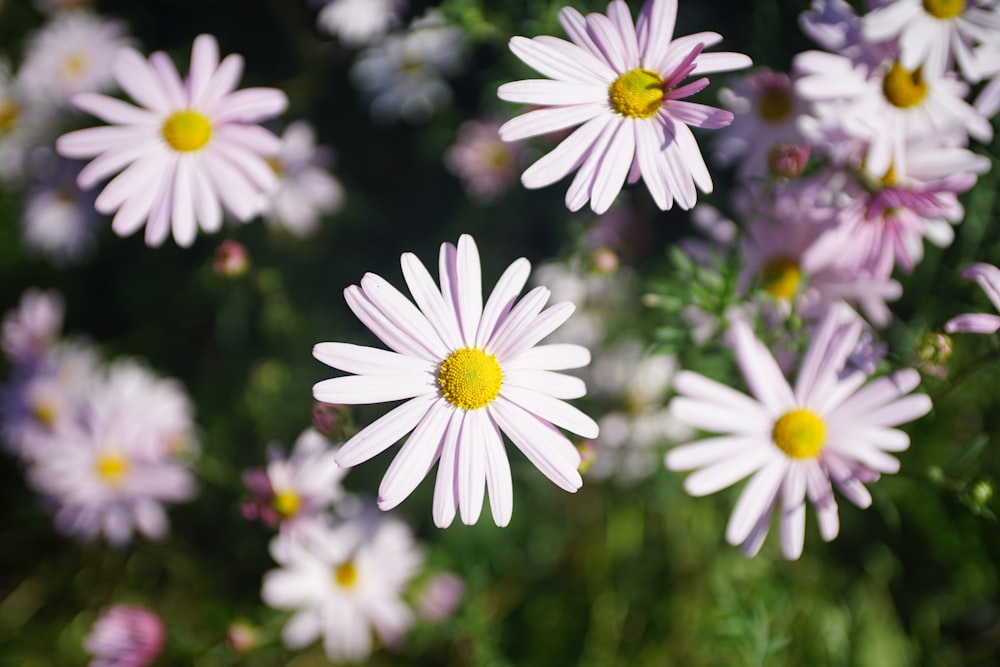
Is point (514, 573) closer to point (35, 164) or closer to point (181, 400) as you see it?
point (181, 400)

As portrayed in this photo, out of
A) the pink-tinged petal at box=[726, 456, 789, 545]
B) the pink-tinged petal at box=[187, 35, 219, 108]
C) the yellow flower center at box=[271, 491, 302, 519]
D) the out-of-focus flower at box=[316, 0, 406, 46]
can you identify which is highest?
the out-of-focus flower at box=[316, 0, 406, 46]

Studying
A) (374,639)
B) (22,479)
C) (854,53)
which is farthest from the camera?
(22,479)

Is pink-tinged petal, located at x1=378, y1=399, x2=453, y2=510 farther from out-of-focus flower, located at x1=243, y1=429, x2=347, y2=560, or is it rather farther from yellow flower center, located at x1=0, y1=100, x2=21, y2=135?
yellow flower center, located at x1=0, y1=100, x2=21, y2=135

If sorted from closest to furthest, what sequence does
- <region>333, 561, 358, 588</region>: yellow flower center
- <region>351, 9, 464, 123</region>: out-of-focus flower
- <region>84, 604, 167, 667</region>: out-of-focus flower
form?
<region>84, 604, 167, 667</region>: out-of-focus flower
<region>333, 561, 358, 588</region>: yellow flower center
<region>351, 9, 464, 123</region>: out-of-focus flower

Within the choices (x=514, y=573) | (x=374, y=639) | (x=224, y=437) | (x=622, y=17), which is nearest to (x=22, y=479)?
(x=224, y=437)

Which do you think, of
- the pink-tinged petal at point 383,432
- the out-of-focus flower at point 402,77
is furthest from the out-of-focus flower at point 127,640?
the out-of-focus flower at point 402,77

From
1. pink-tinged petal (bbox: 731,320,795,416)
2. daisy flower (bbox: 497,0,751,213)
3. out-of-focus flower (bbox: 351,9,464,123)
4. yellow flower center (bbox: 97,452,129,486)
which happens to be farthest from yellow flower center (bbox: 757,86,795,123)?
yellow flower center (bbox: 97,452,129,486)

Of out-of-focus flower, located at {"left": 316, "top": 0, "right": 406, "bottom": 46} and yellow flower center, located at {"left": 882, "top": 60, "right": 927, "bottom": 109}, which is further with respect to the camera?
out-of-focus flower, located at {"left": 316, "top": 0, "right": 406, "bottom": 46}

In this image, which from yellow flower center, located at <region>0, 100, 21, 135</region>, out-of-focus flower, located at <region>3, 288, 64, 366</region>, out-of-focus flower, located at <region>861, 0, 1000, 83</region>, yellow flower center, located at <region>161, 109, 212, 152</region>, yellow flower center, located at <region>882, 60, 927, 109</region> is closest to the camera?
out-of-focus flower, located at <region>861, 0, 1000, 83</region>
